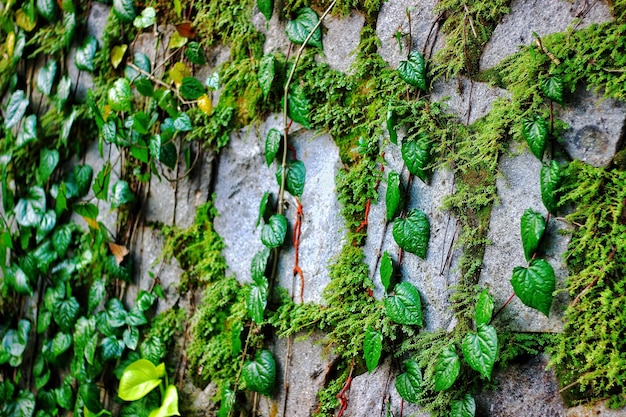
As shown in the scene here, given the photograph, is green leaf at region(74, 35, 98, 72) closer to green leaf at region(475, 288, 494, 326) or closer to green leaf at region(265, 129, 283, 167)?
green leaf at region(265, 129, 283, 167)

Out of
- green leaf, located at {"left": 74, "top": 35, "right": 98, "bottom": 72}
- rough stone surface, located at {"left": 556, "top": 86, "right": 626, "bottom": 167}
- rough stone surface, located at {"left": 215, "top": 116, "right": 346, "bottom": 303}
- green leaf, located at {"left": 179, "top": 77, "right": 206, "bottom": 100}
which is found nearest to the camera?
rough stone surface, located at {"left": 556, "top": 86, "right": 626, "bottom": 167}

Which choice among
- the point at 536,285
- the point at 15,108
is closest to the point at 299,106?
the point at 536,285

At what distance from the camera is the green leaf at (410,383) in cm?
106

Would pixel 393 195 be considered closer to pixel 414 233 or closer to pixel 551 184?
pixel 414 233

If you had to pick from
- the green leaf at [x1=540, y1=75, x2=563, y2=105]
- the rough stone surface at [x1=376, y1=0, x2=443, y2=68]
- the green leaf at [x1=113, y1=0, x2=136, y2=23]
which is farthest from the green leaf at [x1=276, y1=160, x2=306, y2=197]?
the green leaf at [x1=113, y1=0, x2=136, y2=23]

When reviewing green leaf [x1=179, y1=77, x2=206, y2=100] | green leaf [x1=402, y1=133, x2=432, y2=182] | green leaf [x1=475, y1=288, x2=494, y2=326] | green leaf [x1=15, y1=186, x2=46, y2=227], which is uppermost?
green leaf [x1=179, y1=77, x2=206, y2=100]

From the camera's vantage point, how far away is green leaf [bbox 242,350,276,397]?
127 cm

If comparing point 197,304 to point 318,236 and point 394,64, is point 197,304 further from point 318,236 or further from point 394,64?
point 394,64

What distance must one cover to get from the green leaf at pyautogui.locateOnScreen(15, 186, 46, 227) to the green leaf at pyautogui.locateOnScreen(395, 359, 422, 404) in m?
1.37

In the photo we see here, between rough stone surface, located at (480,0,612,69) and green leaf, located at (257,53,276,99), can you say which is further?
green leaf, located at (257,53,276,99)

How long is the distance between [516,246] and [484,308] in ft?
0.43

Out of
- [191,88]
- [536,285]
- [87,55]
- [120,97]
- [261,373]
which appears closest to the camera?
[536,285]

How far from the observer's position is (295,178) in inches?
50.7

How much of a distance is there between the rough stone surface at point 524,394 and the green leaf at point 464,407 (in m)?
0.03
